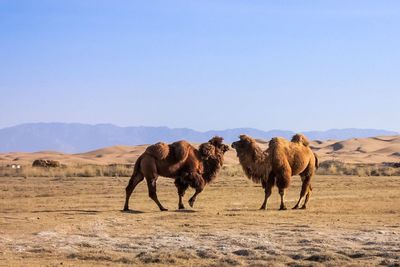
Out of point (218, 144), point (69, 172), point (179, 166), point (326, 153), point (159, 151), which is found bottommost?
Result: point (326, 153)

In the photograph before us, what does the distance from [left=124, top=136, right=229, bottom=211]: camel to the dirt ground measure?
66 cm

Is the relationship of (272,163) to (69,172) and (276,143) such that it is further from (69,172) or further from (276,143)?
(69,172)

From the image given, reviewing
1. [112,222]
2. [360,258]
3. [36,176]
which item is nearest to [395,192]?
[112,222]

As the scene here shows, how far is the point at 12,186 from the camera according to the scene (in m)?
27.8

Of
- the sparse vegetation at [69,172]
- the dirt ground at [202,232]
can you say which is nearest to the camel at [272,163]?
the dirt ground at [202,232]

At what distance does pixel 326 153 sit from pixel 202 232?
2344 inches

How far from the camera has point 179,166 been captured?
1875 centimetres

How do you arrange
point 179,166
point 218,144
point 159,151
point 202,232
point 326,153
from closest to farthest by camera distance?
point 202,232, point 159,151, point 179,166, point 218,144, point 326,153

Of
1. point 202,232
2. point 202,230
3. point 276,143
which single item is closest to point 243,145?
point 276,143

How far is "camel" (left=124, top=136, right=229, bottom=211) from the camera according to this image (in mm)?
18469

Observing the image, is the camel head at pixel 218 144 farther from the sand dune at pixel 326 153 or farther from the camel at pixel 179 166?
the sand dune at pixel 326 153

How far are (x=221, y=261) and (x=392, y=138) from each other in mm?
81891

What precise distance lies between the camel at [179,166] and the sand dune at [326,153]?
42.1 m

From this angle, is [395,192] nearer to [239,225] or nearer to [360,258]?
[239,225]
